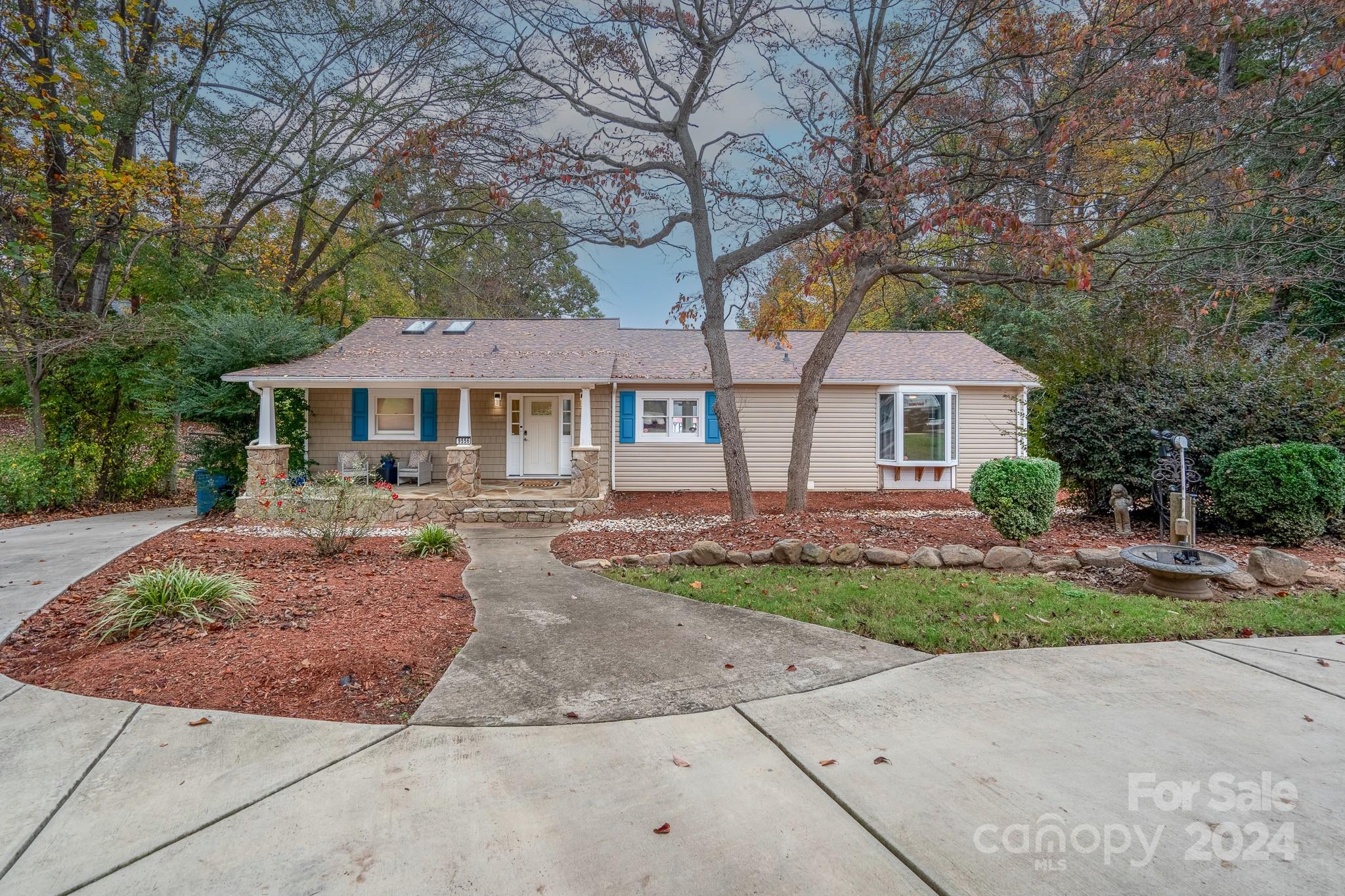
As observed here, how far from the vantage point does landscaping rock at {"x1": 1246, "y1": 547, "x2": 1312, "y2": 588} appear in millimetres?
4871

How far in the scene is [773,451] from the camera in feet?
41.2

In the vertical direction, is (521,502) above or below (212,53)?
below

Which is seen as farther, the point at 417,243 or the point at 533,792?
the point at 417,243

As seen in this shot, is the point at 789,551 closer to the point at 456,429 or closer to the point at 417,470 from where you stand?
the point at 417,470

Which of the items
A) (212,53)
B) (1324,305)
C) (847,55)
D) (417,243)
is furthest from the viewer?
(417,243)

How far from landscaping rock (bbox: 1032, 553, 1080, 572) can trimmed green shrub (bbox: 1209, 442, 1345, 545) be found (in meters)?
2.26

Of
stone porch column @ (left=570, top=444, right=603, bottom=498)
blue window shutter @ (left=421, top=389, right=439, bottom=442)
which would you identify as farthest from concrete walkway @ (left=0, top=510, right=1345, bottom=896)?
blue window shutter @ (left=421, top=389, right=439, bottom=442)

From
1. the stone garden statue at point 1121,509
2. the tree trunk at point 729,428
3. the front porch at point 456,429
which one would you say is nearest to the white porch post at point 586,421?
the front porch at point 456,429

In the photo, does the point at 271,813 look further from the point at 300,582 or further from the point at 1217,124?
the point at 1217,124

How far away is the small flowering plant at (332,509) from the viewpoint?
19.1 feet

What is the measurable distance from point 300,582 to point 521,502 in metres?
4.64

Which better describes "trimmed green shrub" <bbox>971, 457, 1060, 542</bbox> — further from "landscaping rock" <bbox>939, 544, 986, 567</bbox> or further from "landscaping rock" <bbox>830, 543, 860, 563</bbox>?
"landscaping rock" <bbox>830, 543, 860, 563</bbox>

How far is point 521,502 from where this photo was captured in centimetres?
955

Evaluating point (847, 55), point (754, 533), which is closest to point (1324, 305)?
point (847, 55)
